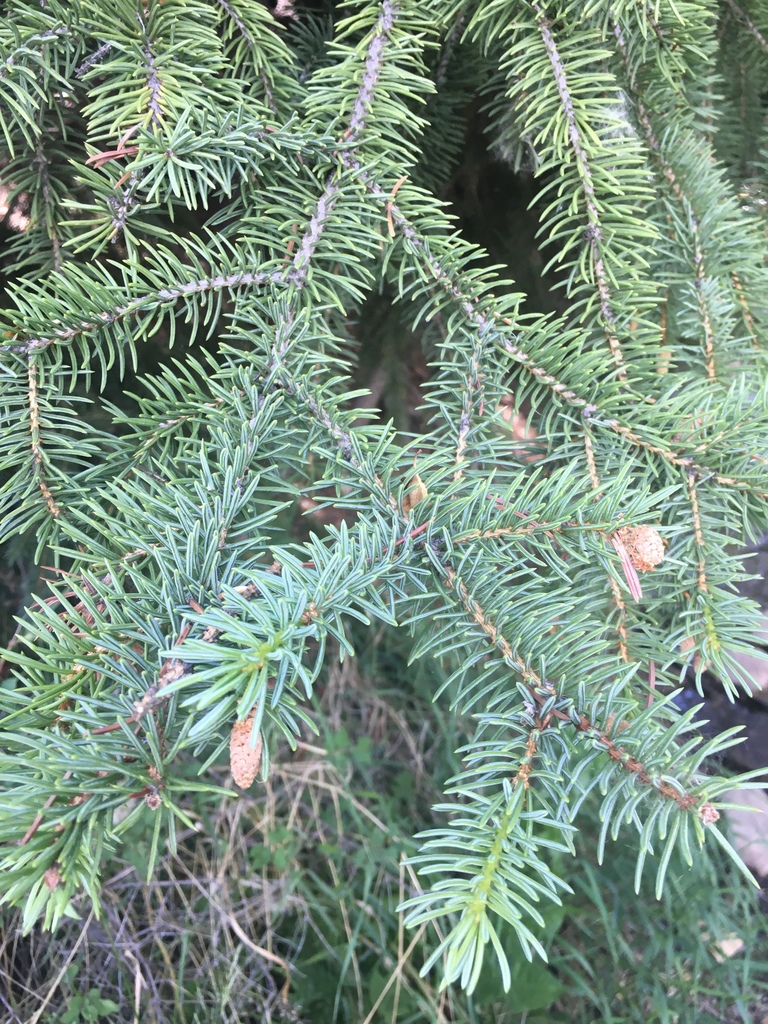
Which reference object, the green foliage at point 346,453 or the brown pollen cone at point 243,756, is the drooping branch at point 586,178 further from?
the brown pollen cone at point 243,756

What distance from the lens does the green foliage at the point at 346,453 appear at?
0.28 m

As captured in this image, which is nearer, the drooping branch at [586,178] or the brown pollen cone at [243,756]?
the brown pollen cone at [243,756]

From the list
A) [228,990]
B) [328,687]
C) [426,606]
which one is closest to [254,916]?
[228,990]

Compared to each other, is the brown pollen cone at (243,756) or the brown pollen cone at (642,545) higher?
the brown pollen cone at (642,545)

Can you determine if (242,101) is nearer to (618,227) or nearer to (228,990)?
(618,227)

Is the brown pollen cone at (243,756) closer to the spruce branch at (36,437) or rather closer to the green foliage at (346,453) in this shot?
the green foliage at (346,453)

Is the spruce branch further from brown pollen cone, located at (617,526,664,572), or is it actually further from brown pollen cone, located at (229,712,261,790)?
brown pollen cone, located at (617,526,664,572)

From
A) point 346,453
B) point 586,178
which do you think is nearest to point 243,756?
point 346,453

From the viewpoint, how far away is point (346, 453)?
0.38 metres

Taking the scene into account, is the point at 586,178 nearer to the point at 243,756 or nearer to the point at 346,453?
the point at 346,453

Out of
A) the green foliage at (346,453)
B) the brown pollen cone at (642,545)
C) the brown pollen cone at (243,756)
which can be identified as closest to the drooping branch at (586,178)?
the green foliage at (346,453)

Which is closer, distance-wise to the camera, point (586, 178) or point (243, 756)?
point (243, 756)

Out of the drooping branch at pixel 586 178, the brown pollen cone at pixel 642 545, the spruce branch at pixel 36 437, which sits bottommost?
the spruce branch at pixel 36 437

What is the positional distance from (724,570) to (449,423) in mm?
213
